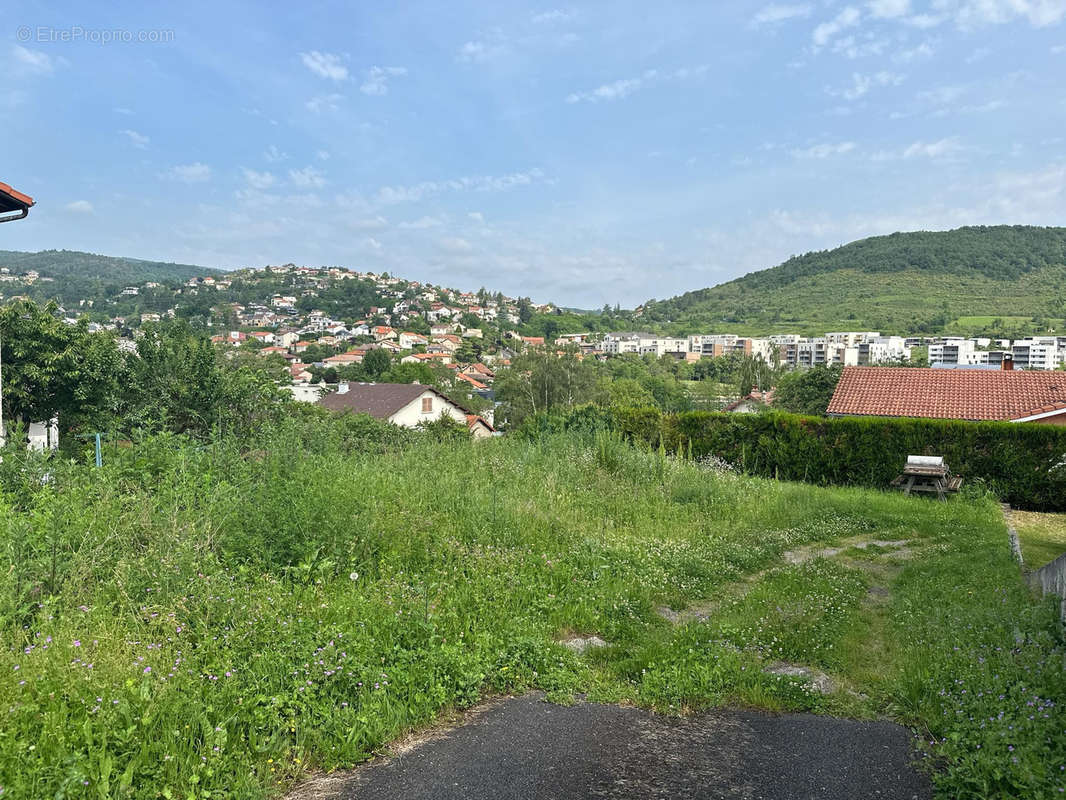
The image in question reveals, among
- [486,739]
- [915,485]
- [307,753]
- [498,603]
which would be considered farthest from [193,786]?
[915,485]

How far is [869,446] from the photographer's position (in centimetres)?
1495

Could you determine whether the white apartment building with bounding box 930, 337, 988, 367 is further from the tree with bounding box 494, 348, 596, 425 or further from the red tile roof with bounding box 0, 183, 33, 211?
the red tile roof with bounding box 0, 183, 33, 211

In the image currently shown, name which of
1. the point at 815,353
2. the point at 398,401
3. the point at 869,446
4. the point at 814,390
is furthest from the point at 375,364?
the point at 815,353

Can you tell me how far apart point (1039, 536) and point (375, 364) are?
7934 centimetres

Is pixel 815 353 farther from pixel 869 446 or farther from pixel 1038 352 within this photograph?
pixel 869 446

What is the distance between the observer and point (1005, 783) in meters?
2.84

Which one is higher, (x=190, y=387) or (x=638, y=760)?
(x=190, y=387)

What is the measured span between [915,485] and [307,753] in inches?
546

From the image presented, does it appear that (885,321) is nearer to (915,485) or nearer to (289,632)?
(915,485)

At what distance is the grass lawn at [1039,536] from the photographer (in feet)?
28.0

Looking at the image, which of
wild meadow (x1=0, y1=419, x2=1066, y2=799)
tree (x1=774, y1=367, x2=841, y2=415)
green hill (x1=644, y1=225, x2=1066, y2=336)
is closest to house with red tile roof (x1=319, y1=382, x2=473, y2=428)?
tree (x1=774, y1=367, x2=841, y2=415)

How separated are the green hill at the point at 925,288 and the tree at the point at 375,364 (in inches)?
3437

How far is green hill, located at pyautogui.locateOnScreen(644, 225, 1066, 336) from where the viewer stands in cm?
11169

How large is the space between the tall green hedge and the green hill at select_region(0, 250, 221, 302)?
319ft
